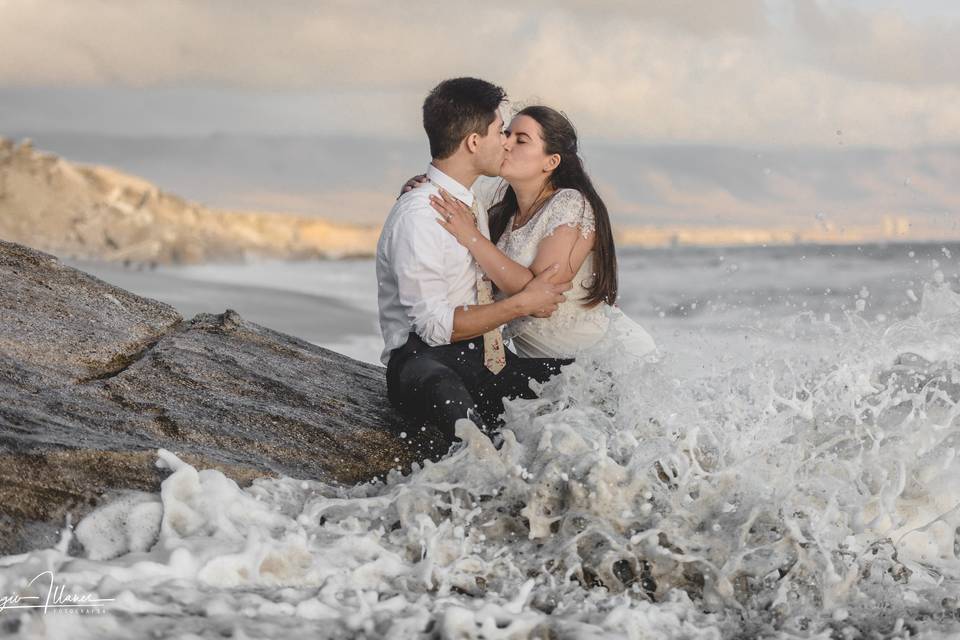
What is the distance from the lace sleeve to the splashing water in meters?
0.71

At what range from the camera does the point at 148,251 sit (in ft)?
125

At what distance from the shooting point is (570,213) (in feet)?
16.6

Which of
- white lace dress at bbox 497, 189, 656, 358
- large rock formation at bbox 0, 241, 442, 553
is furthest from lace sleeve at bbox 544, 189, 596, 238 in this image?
large rock formation at bbox 0, 241, 442, 553

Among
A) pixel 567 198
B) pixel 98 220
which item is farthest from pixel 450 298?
pixel 98 220

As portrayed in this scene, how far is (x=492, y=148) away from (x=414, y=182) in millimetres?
394

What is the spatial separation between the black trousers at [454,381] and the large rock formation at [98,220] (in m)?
32.9

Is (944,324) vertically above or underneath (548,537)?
above

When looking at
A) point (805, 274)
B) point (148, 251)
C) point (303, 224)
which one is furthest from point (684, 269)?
point (303, 224)

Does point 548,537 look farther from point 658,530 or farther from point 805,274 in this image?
point 805,274

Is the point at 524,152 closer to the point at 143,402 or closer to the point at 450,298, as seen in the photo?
the point at 450,298

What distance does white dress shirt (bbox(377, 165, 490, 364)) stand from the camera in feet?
15.2

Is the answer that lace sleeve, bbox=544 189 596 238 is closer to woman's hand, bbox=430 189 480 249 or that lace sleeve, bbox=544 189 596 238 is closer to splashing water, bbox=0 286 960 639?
woman's hand, bbox=430 189 480 249

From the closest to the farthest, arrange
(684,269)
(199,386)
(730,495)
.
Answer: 1. (730,495)
2. (199,386)
3. (684,269)

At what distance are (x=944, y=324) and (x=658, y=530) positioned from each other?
7.39 feet
